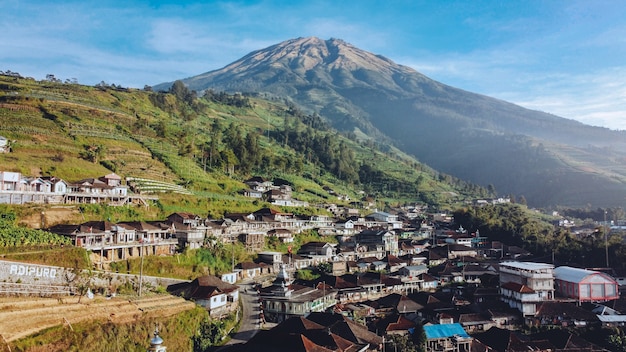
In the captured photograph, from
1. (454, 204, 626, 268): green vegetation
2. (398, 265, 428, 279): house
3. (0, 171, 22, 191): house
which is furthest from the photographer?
(454, 204, 626, 268): green vegetation

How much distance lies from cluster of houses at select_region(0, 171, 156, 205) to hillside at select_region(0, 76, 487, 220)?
2582mm

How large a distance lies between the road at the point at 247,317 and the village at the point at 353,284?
26 centimetres

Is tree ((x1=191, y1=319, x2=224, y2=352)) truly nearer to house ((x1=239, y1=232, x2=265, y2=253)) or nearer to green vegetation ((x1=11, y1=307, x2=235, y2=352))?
green vegetation ((x1=11, y1=307, x2=235, y2=352))

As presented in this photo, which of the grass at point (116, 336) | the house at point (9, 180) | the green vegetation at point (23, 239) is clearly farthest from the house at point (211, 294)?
the house at point (9, 180)

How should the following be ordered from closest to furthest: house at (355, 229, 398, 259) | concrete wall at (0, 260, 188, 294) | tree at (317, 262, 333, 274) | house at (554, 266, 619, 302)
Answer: concrete wall at (0, 260, 188, 294) < house at (554, 266, 619, 302) < tree at (317, 262, 333, 274) < house at (355, 229, 398, 259)

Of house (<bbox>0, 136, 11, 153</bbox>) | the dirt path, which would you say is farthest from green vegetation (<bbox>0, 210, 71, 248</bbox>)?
house (<bbox>0, 136, 11, 153</bbox>)

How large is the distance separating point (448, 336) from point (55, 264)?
29.3 meters

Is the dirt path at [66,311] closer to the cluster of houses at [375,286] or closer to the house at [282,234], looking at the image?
the cluster of houses at [375,286]

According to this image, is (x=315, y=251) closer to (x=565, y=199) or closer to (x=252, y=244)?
(x=252, y=244)

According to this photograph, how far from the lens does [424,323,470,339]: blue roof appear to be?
37219 mm

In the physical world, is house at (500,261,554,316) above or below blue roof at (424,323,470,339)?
above

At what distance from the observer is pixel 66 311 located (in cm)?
2172

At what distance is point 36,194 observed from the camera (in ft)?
124

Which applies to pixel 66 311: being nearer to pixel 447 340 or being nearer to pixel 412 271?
pixel 447 340
